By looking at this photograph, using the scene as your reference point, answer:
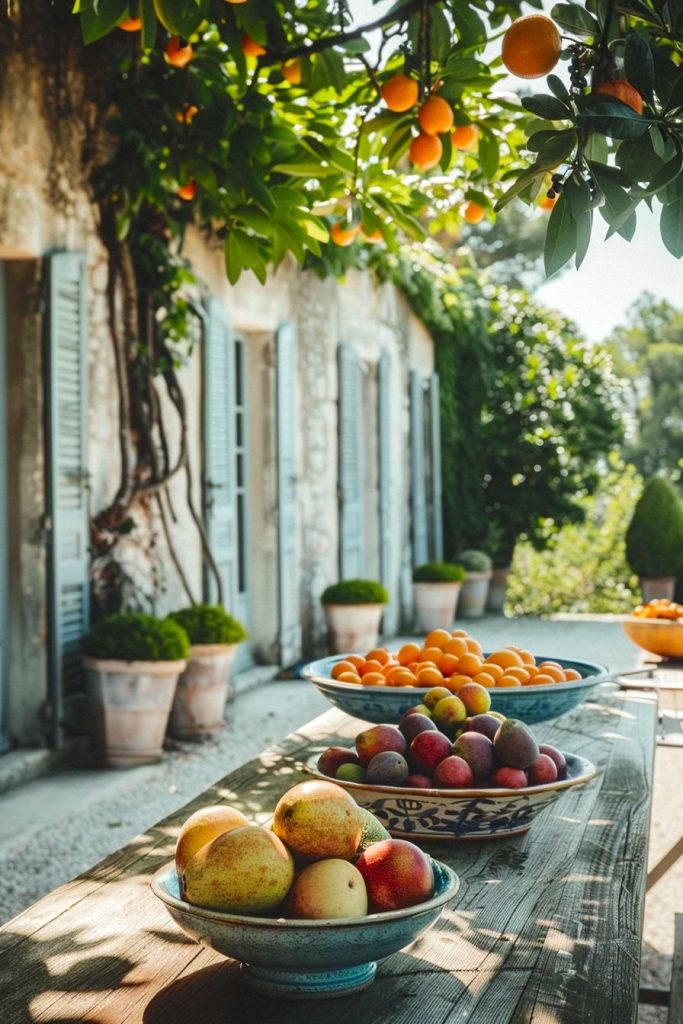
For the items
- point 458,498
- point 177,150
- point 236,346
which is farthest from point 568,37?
point 458,498

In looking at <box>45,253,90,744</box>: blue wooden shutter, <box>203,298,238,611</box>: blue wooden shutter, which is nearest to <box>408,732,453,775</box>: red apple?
<box>45,253,90,744</box>: blue wooden shutter

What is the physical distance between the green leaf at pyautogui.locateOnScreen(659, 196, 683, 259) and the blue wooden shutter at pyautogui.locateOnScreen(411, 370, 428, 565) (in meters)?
8.95

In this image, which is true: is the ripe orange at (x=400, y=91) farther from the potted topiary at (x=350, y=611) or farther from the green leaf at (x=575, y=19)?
the potted topiary at (x=350, y=611)

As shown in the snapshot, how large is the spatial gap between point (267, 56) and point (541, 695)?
1.74 metres

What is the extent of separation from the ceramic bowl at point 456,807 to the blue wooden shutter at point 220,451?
Result: 461 cm

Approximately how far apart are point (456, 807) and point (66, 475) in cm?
369

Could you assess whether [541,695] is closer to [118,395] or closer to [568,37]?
[568,37]

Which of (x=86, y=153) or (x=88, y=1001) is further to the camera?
(x=86, y=153)

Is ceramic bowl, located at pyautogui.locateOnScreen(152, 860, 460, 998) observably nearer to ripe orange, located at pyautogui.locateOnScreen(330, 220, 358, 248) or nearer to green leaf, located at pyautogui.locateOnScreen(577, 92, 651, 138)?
green leaf, located at pyautogui.locateOnScreen(577, 92, 651, 138)

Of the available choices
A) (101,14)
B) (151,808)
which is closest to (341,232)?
(101,14)

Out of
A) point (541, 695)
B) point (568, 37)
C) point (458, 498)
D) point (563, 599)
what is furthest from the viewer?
point (563, 599)

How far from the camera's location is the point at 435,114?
2439 millimetres

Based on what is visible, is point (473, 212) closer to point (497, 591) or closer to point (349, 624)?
point (349, 624)

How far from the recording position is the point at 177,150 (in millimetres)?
3299
